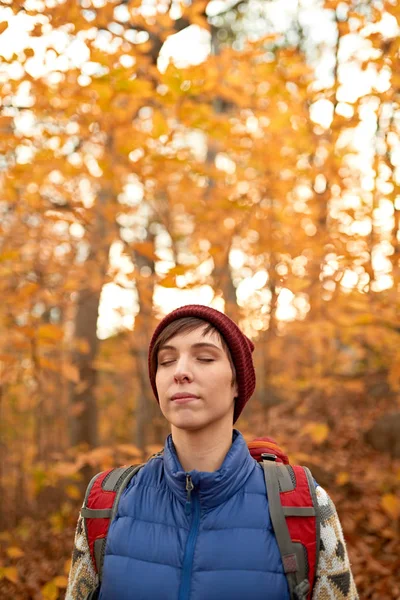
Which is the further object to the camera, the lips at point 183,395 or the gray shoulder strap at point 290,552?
the lips at point 183,395

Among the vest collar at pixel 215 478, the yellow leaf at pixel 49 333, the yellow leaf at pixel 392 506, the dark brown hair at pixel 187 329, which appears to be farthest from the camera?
the yellow leaf at pixel 392 506

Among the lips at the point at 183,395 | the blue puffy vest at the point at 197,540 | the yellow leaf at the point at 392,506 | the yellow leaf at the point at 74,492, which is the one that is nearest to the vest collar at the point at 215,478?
the blue puffy vest at the point at 197,540

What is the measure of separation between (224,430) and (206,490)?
0.20 metres

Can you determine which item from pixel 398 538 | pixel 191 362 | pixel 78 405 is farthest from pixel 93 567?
pixel 78 405

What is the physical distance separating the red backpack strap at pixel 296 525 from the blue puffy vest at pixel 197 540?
26mm

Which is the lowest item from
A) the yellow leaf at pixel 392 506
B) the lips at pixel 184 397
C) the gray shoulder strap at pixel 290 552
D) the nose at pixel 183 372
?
the yellow leaf at pixel 392 506

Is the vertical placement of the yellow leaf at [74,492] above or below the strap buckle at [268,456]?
below

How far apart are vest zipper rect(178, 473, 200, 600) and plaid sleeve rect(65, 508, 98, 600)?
1.14ft

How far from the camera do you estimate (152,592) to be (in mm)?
1480

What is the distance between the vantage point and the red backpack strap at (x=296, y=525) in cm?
148

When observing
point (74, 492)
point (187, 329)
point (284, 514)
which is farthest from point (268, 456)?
point (74, 492)

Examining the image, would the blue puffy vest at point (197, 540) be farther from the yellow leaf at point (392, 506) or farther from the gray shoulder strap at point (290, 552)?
the yellow leaf at point (392, 506)

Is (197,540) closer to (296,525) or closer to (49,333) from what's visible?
(296,525)

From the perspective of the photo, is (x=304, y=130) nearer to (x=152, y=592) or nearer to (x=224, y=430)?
(x=224, y=430)
